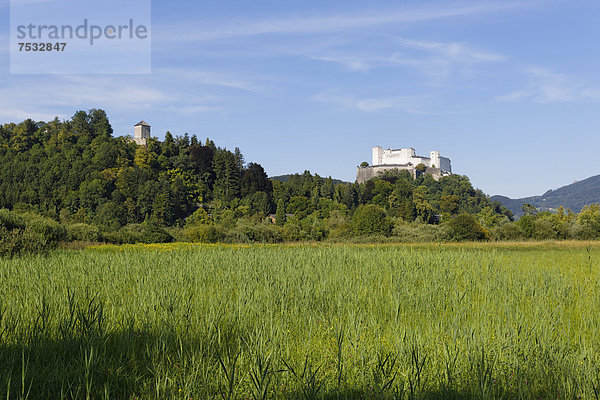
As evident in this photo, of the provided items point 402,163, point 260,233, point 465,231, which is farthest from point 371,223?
point 402,163

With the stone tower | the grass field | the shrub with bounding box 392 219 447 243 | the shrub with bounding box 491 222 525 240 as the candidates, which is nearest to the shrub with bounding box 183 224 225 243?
the shrub with bounding box 392 219 447 243

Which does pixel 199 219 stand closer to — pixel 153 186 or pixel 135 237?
pixel 153 186

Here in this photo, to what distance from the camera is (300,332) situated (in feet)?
13.9

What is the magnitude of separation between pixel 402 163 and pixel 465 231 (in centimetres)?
10313

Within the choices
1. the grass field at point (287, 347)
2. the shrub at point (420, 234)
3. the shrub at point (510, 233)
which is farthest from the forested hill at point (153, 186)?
the grass field at point (287, 347)

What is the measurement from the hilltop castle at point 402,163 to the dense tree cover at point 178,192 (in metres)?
42.2

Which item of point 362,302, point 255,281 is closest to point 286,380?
point 362,302

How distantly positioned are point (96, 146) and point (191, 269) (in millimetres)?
67706

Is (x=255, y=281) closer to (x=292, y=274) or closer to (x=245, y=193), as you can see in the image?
(x=292, y=274)

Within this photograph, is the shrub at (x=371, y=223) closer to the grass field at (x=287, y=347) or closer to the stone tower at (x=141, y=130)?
the grass field at (x=287, y=347)

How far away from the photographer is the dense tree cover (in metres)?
42.4

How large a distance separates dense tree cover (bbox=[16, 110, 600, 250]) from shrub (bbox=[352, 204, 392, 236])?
9 centimetres

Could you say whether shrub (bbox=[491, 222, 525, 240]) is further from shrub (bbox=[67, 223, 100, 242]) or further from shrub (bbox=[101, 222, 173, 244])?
shrub (bbox=[67, 223, 100, 242])

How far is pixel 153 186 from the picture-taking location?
5781cm
